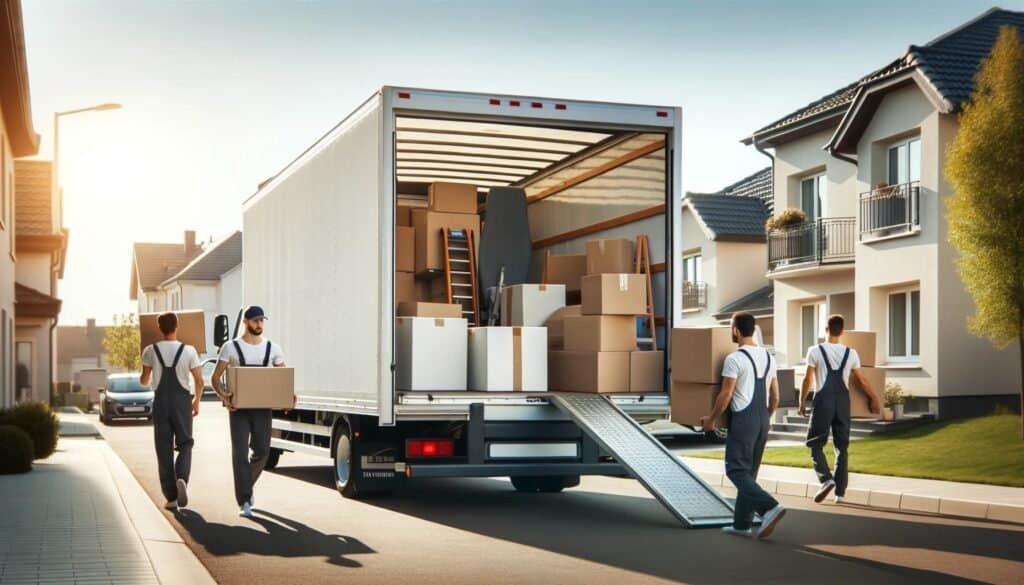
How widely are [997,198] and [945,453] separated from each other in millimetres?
4401

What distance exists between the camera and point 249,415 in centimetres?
1183

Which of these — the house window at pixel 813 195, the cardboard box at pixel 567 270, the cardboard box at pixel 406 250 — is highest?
the house window at pixel 813 195

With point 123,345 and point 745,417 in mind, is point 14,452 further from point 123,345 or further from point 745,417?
point 123,345

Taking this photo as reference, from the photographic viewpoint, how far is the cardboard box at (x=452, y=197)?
15.5m

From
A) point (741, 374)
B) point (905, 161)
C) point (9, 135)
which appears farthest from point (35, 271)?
point (741, 374)

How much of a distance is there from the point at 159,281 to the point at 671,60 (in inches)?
3573

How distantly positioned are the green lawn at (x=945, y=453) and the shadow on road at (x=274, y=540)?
784cm

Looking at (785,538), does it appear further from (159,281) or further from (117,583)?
(159,281)

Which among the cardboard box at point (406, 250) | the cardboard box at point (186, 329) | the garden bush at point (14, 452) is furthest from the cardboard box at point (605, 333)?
the garden bush at point (14, 452)

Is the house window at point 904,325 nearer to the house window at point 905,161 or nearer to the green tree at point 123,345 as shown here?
the house window at point 905,161

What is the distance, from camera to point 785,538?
10562mm

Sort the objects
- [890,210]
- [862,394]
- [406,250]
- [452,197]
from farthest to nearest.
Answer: [890,210]
[452,197]
[406,250]
[862,394]

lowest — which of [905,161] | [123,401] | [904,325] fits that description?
[123,401]

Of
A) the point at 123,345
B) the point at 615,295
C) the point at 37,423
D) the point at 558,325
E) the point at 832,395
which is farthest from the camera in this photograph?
the point at 123,345
